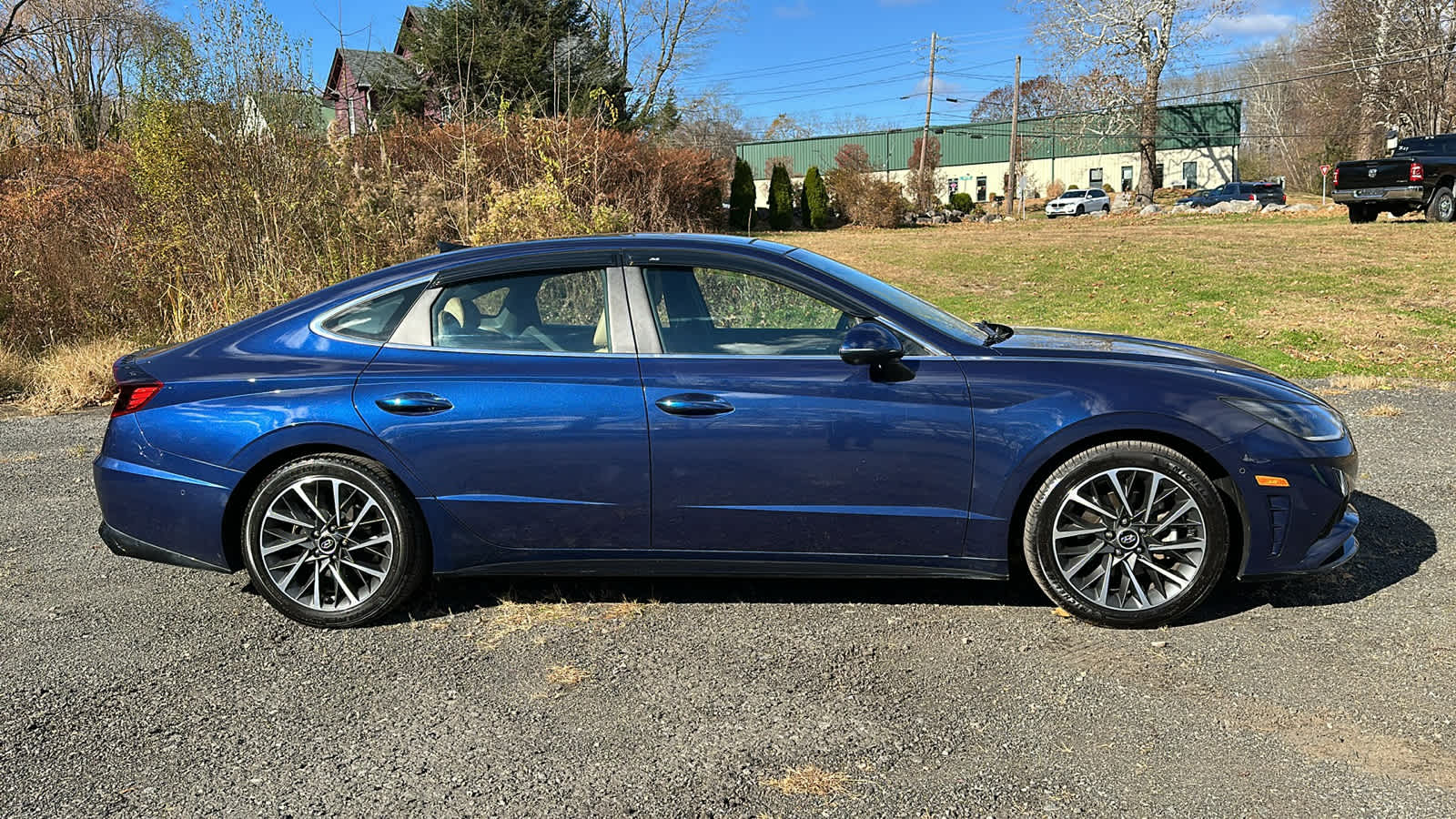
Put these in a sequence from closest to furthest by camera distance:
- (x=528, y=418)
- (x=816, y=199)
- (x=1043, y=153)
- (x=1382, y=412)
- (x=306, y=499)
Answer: (x=528, y=418)
(x=306, y=499)
(x=1382, y=412)
(x=816, y=199)
(x=1043, y=153)

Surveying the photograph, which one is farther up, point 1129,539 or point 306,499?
point 306,499

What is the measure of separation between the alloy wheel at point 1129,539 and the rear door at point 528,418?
5.26 feet

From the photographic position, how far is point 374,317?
426 cm

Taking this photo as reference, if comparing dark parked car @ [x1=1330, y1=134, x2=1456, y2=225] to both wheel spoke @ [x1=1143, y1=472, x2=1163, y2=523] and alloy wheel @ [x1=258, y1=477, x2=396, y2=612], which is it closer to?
wheel spoke @ [x1=1143, y1=472, x2=1163, y2=523]

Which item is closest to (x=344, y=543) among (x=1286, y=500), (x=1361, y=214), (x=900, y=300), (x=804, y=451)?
(x=804, y=451)

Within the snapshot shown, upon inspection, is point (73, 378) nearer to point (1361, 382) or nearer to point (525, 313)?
point (525, 313)

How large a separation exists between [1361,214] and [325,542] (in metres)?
27.2

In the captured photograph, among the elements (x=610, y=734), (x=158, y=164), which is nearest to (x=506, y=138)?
(x=158, y=164)

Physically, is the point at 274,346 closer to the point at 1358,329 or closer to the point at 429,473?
Answer: the point at 429,473

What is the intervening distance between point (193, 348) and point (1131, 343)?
153 inches

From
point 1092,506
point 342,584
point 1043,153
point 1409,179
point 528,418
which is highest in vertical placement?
point 1043,153

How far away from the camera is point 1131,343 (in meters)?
4.52

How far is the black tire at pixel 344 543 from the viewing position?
161 inches

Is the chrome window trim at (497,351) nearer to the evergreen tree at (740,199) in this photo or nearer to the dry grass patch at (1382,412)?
the dry grass patch at (1382,412)
